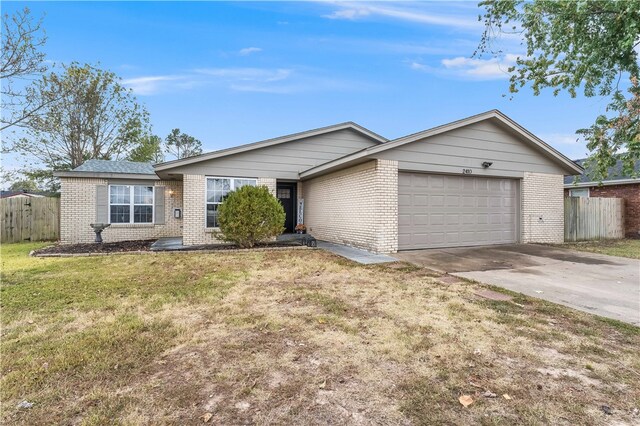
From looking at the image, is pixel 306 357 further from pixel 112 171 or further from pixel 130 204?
pixel 112 171

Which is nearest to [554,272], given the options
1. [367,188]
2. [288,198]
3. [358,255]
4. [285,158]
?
[358,255]

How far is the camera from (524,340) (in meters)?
3.28

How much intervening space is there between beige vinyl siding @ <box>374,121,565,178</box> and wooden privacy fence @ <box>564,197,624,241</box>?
2.69 m

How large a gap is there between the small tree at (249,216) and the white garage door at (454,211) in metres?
3.88

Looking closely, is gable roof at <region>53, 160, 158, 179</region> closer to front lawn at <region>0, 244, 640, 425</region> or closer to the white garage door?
front lawn at <region>0, 244, 640, 425</region>

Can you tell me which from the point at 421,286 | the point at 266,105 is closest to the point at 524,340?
the point at 421,286

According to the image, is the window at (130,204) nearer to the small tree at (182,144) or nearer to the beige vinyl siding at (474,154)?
the beige vinyl siding at (474,154)

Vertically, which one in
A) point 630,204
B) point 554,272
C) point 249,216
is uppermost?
point 630,204

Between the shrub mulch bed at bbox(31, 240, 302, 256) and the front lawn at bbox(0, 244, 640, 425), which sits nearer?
the front lawn at bbox(0, 244, 640, 425)

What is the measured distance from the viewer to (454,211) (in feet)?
32.7

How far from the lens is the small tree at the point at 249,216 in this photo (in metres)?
9.59

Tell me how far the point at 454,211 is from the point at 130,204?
1220cm

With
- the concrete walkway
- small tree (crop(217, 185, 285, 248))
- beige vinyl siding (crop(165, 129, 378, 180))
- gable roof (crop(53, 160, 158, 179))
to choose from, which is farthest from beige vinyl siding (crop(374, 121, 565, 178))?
gable roof (crop(53, 160, 158, 179))

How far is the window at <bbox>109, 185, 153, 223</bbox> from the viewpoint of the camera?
1261 cm
